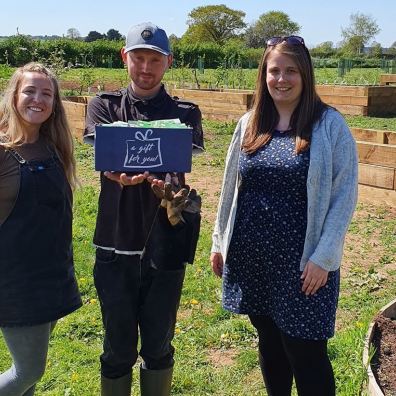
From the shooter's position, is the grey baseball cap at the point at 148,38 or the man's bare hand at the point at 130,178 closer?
the man's bare hand at the point at 130,178

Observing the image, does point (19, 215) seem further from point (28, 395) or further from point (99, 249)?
point (28, 395)

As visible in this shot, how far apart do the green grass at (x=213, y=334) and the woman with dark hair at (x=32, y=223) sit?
94cm

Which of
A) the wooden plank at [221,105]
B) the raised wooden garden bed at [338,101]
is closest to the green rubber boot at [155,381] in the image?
the wooden plank at [221,105]

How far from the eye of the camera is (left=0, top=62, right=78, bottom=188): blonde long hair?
2.30 metres

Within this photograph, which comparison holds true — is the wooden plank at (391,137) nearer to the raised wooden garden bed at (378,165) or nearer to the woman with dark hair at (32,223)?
the raised wooden garden bed at (378,165)

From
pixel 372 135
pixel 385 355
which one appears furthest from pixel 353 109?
pixel 385 355

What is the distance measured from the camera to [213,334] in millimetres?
3729

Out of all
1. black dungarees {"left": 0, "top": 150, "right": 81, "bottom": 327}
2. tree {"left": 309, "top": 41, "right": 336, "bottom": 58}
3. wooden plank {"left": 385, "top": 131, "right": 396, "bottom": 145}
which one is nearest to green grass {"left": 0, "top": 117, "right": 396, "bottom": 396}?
black dungarees {"left": 0, "top": 150, "right": 81, "bottom": 327}

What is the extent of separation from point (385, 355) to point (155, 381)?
132 cm

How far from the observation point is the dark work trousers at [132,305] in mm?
2412

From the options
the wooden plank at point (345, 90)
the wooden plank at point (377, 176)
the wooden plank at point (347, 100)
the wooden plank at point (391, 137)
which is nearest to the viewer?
the wooden plank at point (377, 176)

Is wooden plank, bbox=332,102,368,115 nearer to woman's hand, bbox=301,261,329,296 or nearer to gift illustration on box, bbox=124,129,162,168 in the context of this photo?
woman's hand, bbox=301,261,329,296

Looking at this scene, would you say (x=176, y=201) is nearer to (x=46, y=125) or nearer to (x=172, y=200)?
(x=172, y=200)

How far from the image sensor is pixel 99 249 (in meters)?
2.44
